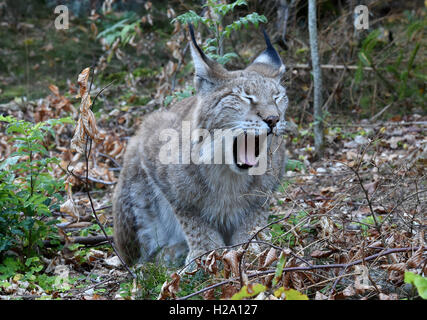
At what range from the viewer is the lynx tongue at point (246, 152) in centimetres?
431

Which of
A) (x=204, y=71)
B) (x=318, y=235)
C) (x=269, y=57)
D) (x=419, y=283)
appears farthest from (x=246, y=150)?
(x=419, y=283)

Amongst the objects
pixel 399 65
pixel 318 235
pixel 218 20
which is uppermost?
pixel 218 20

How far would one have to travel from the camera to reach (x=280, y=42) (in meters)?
8.67

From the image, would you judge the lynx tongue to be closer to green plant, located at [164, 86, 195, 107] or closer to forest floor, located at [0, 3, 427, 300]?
forest floor, located at [0, 3, 427, 300]

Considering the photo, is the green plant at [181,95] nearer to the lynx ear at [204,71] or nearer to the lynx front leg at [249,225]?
the lynx ear at [204,71]

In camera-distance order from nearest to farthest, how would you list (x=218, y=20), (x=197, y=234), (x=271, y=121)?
(x=271, y=121), (x=197, y=234), (x=218, y=20)

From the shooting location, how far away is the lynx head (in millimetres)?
4160

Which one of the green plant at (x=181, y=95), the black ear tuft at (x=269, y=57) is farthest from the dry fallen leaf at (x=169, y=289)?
the green plant at (x=181, y=95)

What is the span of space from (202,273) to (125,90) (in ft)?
21.3

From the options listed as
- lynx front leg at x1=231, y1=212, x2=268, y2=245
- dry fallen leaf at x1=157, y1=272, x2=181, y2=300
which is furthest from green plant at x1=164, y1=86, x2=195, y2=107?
dry fallen leaf at x1=157, y1=272, x2=181, y2=300

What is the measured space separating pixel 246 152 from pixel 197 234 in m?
0.90

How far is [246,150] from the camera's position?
4.34 metres

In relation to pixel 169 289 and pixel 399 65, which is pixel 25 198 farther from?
pixel 399 65
